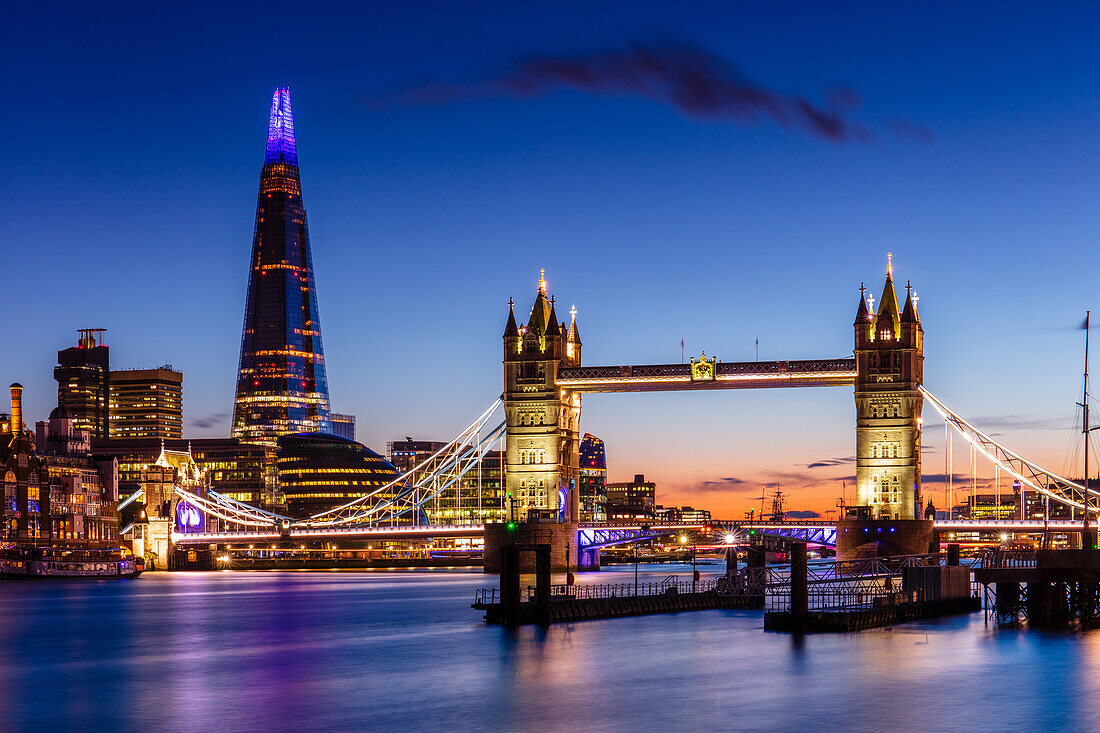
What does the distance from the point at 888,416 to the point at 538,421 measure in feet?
89.7

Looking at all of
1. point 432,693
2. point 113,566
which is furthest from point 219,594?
point 432,693

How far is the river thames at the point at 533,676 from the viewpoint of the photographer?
43562 millimetres

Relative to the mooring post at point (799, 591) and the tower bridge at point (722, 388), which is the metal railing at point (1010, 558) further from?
the tower bridge at point (722, 388)

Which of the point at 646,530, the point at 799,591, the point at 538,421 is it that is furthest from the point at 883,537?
the point at 799,591

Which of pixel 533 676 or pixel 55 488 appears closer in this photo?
pixel 533 676

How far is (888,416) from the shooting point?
115562 mm

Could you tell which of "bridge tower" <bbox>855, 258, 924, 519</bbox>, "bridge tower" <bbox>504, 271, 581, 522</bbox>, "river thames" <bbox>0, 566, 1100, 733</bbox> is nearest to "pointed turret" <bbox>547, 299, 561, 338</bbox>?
"bridge tower" <bbox>504, 271, 581, 522</bbox>

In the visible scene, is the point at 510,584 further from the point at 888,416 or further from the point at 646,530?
the point at 646,530

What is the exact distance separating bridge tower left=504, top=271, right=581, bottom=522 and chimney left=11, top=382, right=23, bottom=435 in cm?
5814

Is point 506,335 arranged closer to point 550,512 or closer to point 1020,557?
point 550,512

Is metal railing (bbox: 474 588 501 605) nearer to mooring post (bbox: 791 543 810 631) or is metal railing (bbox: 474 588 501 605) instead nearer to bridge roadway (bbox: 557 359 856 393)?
mooring post (bbox: 791 543 810 631)

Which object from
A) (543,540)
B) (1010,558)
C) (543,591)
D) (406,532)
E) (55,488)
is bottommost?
(543,540)

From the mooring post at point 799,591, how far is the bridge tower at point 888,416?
51371 millimetres

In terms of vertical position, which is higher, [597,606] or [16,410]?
[16,410]
